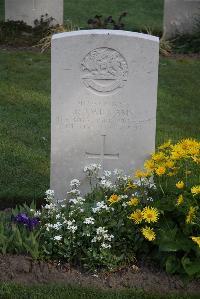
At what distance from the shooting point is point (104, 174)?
612 cm

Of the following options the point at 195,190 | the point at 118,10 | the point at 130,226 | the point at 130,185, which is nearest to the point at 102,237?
the point at 130,226

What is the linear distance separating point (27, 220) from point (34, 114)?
4.47 m

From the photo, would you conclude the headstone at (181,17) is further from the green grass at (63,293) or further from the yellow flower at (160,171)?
the green grass at (63,293)

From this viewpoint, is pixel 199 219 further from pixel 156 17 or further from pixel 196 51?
pixel 156 17

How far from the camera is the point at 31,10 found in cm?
1436

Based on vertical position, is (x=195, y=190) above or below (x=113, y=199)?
above

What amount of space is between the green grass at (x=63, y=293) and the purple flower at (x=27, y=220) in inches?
22.7

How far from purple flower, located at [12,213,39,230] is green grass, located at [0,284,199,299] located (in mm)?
576

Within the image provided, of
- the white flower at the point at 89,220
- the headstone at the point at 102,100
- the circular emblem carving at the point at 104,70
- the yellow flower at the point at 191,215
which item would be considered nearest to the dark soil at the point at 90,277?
the white flower at the point at 89,220

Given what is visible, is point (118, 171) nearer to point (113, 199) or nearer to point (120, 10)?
point (113, 199)

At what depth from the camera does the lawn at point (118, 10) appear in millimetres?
18344

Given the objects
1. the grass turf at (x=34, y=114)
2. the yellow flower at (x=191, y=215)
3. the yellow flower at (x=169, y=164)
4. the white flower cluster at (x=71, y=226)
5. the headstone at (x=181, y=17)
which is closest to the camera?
the yellow flower at (x=191, y=215)

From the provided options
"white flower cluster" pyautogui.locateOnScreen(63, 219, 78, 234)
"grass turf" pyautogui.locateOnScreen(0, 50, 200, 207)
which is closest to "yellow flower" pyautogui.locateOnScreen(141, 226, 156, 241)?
"white flower cluster" pyautogui.locateOnScreen(63, 219, 78, 234)

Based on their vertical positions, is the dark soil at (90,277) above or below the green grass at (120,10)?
below
